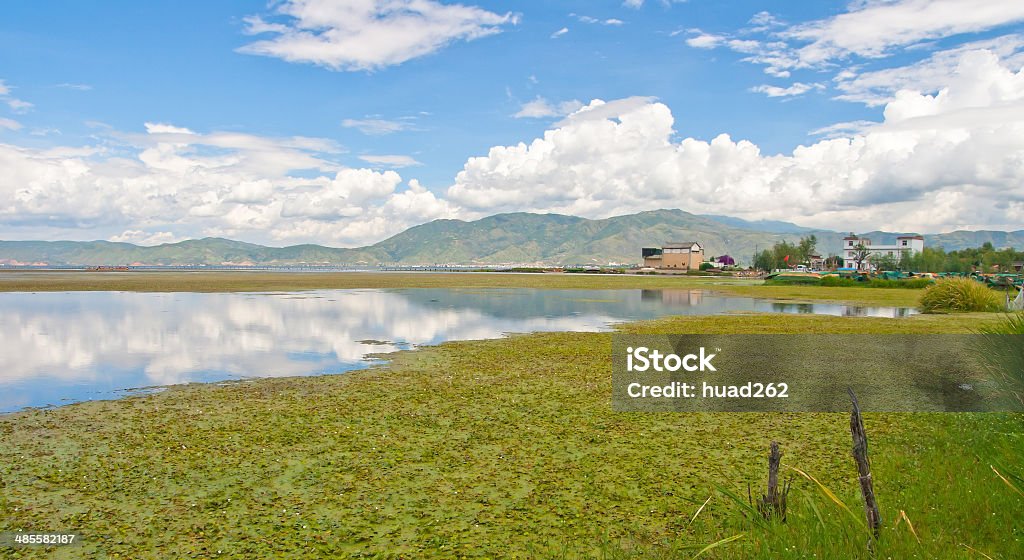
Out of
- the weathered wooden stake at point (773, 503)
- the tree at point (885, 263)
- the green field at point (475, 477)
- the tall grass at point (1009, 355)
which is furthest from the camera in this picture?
the tree at point (885, 263)

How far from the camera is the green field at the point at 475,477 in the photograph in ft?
21.4

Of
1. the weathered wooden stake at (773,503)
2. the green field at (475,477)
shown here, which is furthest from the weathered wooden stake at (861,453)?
the weathered wooden stake at (773,503)

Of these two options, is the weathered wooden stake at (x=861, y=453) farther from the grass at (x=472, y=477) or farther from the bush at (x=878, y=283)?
the bush at (x=878, y=283)

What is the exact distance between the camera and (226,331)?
27.1 metres

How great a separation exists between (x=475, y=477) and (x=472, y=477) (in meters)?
0.04

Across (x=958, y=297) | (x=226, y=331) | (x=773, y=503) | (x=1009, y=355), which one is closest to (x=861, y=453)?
(x=773, y=503)

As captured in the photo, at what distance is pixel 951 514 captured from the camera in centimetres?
673

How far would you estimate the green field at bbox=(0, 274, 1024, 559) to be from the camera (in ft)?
21.4

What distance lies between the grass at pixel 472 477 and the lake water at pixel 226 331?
3.70m

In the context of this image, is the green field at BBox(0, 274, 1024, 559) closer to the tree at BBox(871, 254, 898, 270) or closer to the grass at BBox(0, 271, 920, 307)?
the grass at BBox(0, 271, 920, 307)

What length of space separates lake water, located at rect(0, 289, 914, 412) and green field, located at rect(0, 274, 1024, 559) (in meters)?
3.72

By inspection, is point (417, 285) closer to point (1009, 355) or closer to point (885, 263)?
point (1009, 355)

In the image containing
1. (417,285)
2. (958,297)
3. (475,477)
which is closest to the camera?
(475,477)

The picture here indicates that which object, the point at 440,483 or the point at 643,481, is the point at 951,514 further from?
the point at 440,483
